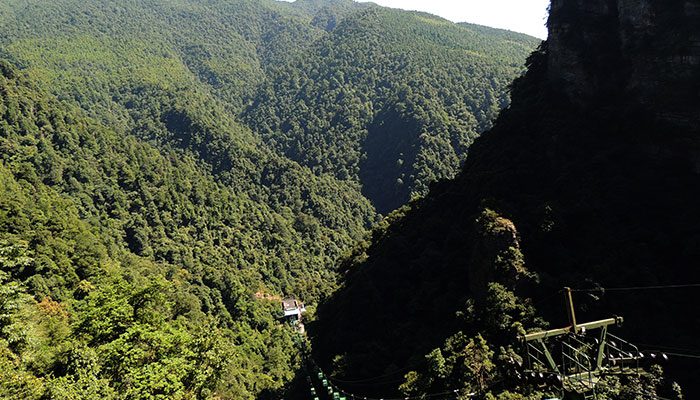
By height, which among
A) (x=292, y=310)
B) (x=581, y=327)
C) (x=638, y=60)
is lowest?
(x=292, y=310)

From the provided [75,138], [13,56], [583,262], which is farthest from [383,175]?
[13,56]

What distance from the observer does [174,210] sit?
100562 mm

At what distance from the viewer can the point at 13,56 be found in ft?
562

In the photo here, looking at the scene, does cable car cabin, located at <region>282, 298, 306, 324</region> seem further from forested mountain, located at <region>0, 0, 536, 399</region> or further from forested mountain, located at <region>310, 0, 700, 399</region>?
forested mountain, located at <region>310, 0, 700, 399</region>

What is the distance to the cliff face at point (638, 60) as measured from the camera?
30.3 m

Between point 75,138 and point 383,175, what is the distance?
97750mm

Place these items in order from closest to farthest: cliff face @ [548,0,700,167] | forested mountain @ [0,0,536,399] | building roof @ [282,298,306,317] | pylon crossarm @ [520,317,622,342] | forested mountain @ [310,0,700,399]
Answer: pylon crossarm @ [520,317,622,342], forested mountain @ [0,0,536,399], forested mountain @ [310,0,700,399], cliff face @ [548,0,700,167], building roof @ [282,298,306,317]

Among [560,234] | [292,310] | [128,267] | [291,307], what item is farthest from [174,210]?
[560,234]

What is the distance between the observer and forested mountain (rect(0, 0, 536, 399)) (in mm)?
21016

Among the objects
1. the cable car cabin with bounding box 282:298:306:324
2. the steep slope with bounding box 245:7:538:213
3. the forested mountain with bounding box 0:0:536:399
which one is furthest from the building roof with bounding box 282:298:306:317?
the steep slope with bounding box 245:7:538:213

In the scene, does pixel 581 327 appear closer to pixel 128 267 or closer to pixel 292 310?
pixel 128 267

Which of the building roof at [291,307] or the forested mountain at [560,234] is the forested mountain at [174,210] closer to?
the building roof at [291,307]

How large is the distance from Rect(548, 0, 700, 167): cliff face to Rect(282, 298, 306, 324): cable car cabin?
66.4 meters

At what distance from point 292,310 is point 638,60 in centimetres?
7390
